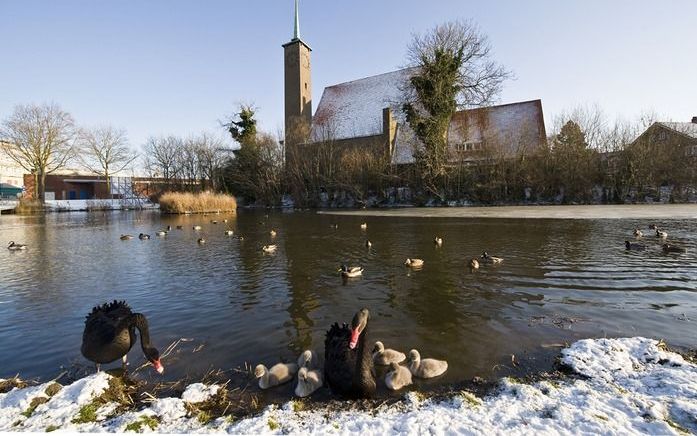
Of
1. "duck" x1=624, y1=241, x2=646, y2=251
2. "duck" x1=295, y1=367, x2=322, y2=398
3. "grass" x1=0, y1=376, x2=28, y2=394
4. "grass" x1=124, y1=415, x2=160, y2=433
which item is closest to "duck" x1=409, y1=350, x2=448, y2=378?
"duck" x1=295, y1=367, x2=322, y2=398

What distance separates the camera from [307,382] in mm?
3820

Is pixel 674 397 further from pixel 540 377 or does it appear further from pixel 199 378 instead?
pixel 199 378

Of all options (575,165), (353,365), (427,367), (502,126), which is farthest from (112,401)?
(502,126)

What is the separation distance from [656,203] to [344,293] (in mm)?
36878

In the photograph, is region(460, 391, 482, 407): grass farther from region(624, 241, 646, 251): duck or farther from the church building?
the church building

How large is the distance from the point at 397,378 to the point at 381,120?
4584 cm

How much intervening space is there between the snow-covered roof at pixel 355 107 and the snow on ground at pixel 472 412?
146 ft

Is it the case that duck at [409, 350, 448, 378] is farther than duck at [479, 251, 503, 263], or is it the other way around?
duck at [479, 251, 503, 263]

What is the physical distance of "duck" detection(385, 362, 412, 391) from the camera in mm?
3834

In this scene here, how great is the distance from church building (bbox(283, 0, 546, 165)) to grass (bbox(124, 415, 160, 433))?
36549mm

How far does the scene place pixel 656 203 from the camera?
32.1 m

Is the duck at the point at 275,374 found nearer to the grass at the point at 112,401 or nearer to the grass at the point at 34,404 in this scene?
the grass at the point at 112,401

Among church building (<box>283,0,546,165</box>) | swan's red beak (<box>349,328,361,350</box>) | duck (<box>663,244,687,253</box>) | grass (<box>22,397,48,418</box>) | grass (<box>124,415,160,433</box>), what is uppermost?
church building (<box>283,0,546,165</box>)

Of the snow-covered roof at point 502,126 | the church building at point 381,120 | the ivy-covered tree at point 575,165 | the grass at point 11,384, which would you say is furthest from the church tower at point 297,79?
the grass at point 11,384
